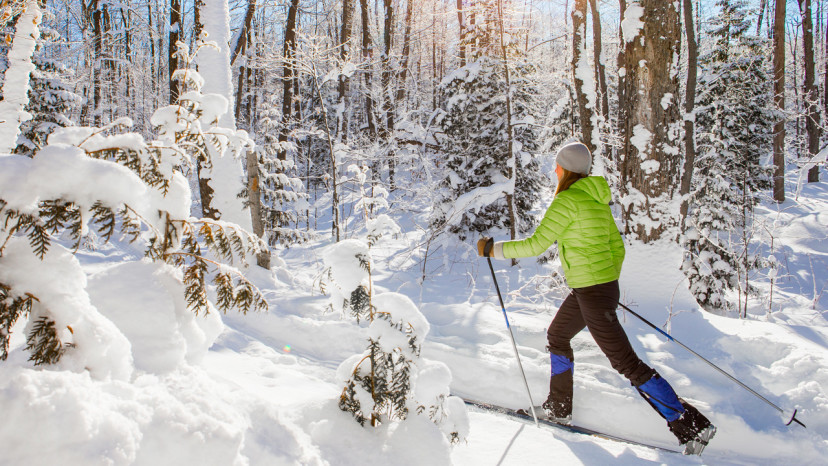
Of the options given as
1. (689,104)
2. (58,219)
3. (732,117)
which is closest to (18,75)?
(58,219)

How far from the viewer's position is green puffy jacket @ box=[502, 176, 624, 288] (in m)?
3.07

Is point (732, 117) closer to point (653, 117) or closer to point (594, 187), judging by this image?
point (653, 117)

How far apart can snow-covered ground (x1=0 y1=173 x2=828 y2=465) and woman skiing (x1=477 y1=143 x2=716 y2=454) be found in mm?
287

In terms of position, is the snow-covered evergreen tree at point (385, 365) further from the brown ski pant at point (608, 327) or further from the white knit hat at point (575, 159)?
the white knit hat at point (575, 159)

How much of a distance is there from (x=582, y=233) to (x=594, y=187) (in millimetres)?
345

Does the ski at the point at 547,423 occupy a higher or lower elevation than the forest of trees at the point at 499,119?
lower

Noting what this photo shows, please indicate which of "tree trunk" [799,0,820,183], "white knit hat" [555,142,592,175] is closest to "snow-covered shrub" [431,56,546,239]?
"white knit hat" [555,142,592,175]

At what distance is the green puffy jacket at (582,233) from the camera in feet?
10.1

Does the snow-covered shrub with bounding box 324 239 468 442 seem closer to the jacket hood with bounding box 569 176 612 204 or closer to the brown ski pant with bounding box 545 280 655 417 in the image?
the brown ski pant with bounding box 545 280 655 417

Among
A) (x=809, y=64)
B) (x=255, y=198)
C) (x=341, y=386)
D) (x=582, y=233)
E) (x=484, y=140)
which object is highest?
(x=809, y=64)

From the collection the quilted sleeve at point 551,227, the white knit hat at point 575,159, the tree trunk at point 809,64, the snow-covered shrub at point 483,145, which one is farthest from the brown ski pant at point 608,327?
the tree trunk at point 809,64

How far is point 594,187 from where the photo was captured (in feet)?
10.2

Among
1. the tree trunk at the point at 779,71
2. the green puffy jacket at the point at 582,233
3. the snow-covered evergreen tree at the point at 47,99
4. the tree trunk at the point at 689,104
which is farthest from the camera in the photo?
the tree trunk at the point at 779,71

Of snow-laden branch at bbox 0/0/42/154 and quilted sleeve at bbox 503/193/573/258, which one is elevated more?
snow-laden branch at bbox 0/0/42/154
